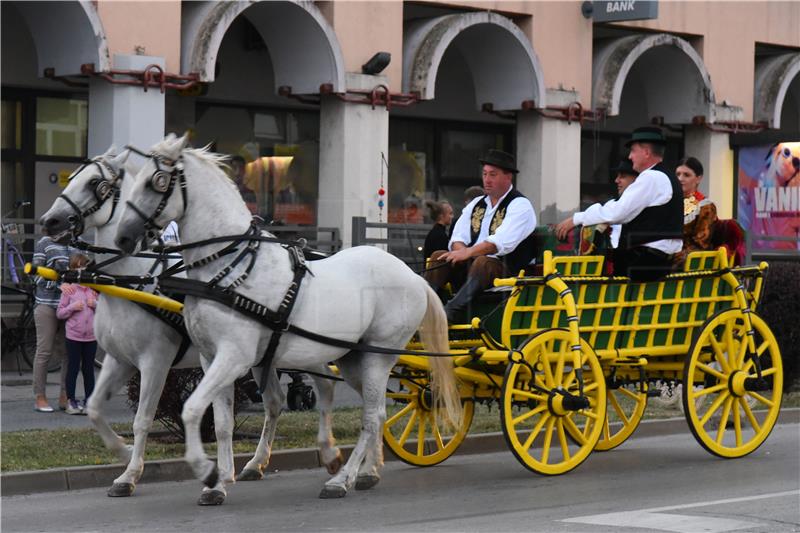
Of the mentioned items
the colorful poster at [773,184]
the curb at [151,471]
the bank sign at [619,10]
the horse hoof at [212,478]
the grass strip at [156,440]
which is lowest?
the curb at [151,471]

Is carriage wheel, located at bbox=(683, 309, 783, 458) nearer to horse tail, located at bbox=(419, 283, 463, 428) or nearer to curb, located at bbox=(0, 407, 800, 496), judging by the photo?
curb, located at bbox=(0, 407, 800, 496)

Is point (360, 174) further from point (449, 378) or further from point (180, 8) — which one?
point (449, 378)

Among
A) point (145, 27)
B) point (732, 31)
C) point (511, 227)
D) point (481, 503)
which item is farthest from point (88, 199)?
point (732, 31)

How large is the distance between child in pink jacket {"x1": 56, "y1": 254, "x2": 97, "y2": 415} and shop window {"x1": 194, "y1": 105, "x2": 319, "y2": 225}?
29.7 ft

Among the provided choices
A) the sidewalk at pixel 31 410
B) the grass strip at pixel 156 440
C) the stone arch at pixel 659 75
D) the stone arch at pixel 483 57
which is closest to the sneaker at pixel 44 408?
the sidewalk at pixel 31 410

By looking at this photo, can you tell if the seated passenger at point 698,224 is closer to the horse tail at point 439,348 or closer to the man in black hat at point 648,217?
the man in black hat at point 648,217

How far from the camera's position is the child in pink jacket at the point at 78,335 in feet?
45.0

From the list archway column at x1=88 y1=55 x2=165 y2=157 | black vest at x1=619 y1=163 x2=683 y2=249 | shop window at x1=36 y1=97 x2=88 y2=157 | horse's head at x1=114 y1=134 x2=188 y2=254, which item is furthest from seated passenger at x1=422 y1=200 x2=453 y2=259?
shop window at x1=36 y1=97 x2=88 y2=157

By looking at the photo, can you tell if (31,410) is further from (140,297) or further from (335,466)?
(140,297)

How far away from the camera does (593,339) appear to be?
10445mm

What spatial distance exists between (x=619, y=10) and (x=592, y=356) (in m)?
14.2

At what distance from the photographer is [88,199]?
377 inches

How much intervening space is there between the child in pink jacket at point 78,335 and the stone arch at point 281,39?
19.2 feet

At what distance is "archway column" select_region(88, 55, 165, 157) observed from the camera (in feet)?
60.3
